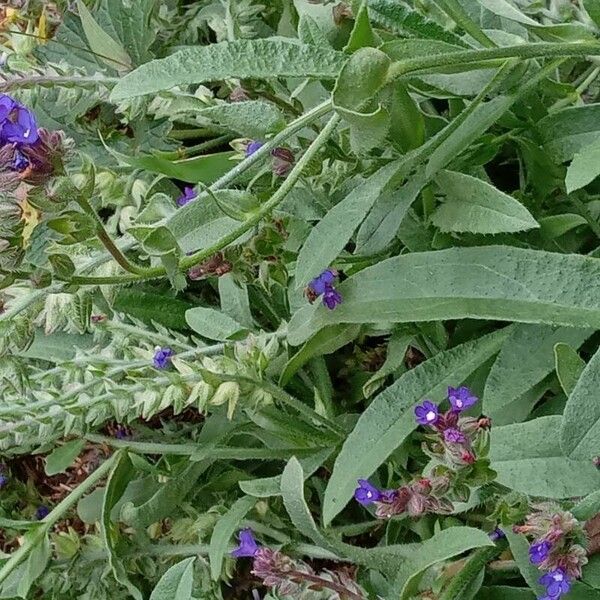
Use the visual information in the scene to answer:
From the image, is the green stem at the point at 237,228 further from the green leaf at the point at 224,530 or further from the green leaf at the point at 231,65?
the green leaf at the point at 224,530

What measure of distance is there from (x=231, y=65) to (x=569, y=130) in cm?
49

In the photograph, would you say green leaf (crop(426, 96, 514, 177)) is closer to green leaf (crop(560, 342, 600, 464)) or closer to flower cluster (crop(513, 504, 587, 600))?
green leaf (crop(560, 342, 600, 464))

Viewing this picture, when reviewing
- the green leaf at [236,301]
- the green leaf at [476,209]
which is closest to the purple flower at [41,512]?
the green leaf at [236,301]

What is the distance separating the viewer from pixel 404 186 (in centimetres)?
118

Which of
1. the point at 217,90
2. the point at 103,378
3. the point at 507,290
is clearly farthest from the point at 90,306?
the point at 217,90

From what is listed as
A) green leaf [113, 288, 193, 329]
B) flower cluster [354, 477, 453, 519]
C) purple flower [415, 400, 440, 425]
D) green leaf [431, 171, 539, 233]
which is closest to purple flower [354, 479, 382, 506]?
flower cluster [354, 477, 453, 519]

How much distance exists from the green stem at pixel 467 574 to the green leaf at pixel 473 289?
284mm

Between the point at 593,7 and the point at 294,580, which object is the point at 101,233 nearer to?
the point at 294,580

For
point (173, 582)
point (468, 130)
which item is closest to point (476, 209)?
point (468, 130)

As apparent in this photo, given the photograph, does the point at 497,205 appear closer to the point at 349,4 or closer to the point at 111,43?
the point at 349,4

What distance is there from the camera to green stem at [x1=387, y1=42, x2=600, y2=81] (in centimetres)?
94

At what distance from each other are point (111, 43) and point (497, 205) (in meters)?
0.68

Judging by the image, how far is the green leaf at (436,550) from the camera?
1.04 meters

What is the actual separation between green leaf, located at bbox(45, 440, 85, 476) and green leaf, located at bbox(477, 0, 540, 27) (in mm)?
814
